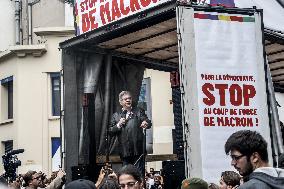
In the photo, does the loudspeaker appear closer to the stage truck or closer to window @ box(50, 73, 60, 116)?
the stage truck

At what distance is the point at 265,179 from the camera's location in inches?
138

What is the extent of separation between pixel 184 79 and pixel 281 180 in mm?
3704

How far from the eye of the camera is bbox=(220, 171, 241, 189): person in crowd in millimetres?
6445

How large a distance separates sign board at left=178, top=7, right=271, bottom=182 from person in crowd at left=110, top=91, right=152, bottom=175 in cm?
226

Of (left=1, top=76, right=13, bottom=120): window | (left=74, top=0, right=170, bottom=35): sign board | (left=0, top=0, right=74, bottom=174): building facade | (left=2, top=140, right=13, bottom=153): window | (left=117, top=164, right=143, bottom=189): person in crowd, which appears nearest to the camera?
(left=117, top=164, right=143, bottom=189): person in crowd

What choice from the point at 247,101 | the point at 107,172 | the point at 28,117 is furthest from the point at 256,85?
the point at 28,117

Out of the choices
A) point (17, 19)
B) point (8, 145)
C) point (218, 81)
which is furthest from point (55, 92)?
point (218, 81)

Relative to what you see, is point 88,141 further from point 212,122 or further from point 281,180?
point 281,180

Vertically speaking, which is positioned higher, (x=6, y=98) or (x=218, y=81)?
(x=6, y=98)

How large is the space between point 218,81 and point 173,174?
2.00 m

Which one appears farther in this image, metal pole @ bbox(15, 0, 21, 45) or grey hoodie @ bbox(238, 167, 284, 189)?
metal pole @ bbox(15, 0, 21, 45)

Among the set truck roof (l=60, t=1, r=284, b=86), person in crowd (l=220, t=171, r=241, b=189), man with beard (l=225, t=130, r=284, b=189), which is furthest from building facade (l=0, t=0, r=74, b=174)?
man with beard (l=225, t=130, r=284, b=189)

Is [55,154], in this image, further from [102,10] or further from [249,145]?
[249,145]

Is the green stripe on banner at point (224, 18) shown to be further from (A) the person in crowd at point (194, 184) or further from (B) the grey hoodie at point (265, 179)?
(B) the grey hoodie at point (265, 179)
